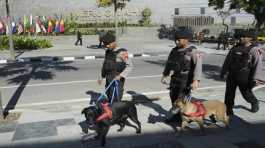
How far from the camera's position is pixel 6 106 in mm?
8625

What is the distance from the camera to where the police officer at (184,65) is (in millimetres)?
6039

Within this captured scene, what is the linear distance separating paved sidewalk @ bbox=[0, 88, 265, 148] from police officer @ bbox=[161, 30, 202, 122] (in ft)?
2.56

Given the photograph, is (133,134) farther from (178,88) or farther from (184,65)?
(184,65)

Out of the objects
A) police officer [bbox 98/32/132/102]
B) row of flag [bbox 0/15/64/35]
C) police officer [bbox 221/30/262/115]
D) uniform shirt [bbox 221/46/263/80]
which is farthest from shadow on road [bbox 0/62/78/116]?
row of flag [bbox 0/15/64/35]

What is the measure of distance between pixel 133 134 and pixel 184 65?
4.79 feet

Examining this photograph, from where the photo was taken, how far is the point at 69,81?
12.0 m

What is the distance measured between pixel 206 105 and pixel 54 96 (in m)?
4.90

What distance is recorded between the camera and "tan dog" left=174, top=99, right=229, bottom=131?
5.84m

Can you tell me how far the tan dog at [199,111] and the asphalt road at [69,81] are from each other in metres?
3.14

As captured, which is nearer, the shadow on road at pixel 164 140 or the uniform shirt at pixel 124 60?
the shadow on road at pixel 164 140

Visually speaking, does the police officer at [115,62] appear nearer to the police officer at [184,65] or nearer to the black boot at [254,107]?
the police officer at [184,65]

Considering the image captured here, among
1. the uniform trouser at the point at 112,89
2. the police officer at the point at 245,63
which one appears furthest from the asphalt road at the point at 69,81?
the uniform trouser at the point at 112,89

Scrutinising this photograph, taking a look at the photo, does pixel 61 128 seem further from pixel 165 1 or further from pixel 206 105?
pixel 165 1

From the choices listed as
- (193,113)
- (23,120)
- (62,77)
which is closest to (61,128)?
(23,120)
